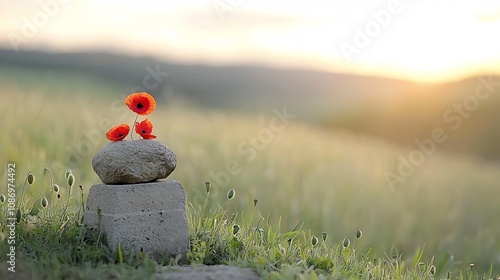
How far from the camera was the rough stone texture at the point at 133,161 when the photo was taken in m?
5.30

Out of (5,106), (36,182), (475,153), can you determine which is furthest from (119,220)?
(475,153)

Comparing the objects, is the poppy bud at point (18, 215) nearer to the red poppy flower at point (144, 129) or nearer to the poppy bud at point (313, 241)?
the red poppy flower at point (144, 129)

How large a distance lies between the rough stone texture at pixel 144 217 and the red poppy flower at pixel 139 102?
0.60 m

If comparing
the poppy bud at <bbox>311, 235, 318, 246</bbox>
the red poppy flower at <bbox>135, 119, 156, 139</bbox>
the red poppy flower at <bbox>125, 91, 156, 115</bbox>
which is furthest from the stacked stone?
the poppy bud at <bbox>311, 235, 318, 246</bbox>

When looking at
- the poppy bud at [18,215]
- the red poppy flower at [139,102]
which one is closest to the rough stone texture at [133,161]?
the red poppy flower at [139,102]

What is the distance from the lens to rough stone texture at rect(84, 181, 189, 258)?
17.1 ft

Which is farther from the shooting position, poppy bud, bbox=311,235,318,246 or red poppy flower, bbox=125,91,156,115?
poppy bud, bbox=311,235,318,246

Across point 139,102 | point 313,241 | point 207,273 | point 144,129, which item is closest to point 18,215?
point 144,129

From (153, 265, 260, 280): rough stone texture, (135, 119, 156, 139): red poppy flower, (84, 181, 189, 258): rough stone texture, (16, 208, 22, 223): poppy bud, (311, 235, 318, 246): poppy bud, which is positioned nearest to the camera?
(153, 265, 260, 280): rough stone texture

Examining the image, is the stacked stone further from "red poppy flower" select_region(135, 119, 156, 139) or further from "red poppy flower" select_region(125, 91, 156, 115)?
"red poppy flower" select_region(125, 91, 156, 115)

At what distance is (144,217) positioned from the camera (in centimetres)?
528

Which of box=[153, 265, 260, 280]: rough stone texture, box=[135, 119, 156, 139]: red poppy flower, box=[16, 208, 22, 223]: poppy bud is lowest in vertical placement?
box=[153, 265, 260, 280]: rough stone texture

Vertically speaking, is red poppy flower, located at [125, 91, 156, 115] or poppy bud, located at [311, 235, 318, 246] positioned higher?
red poppy flower, located at [125, 91, 156, 115]

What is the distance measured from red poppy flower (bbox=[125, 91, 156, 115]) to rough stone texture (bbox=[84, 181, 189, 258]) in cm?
60
